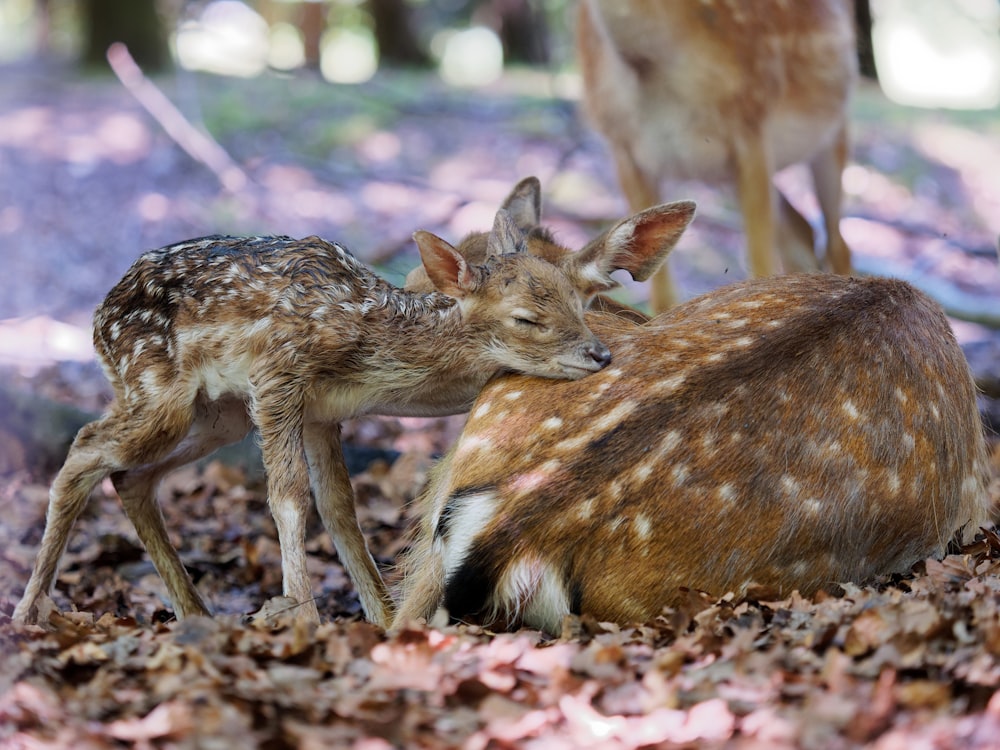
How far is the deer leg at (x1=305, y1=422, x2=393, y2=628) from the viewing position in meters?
4.82

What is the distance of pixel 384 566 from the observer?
577cm

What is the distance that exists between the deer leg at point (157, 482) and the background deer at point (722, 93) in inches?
139

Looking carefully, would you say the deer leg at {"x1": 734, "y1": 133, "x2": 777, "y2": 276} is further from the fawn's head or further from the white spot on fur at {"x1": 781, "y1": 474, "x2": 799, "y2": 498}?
the white spot on fur at {"x1": 781, "y1": 474, "x2": 799, "y2": 498}

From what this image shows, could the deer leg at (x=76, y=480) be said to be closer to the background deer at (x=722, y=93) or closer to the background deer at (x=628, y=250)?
the background deer at (x=628, y=250)

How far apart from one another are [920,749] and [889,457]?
1507 millimetres

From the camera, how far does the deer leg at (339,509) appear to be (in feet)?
15.8

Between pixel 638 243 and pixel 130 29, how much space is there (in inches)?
604

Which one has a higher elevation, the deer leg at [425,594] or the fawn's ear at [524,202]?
the fawn's ear at [524,202]

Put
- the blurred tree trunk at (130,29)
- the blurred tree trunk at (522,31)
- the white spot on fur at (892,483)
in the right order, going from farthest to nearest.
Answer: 1. the blurred tree trunk at (522,31)
2. the blurred tree trunk at (130,29)
3. the white spot on fur at (892,483)

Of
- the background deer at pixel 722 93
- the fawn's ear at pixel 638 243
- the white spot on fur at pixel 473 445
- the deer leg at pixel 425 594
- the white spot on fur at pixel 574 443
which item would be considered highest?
the background deer at pixel 722 93

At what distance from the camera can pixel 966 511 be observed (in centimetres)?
455

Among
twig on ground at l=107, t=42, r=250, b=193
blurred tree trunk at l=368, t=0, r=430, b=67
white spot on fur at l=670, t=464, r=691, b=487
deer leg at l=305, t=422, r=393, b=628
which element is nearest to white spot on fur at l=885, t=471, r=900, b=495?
white spot on fur at l=670, t=464, r=691, b=487

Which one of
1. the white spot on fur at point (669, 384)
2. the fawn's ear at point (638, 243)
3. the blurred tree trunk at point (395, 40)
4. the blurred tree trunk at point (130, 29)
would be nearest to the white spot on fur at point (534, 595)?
the white spot on fur at point (669, 384)

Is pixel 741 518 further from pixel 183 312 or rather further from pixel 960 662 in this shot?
pixel 183 312
